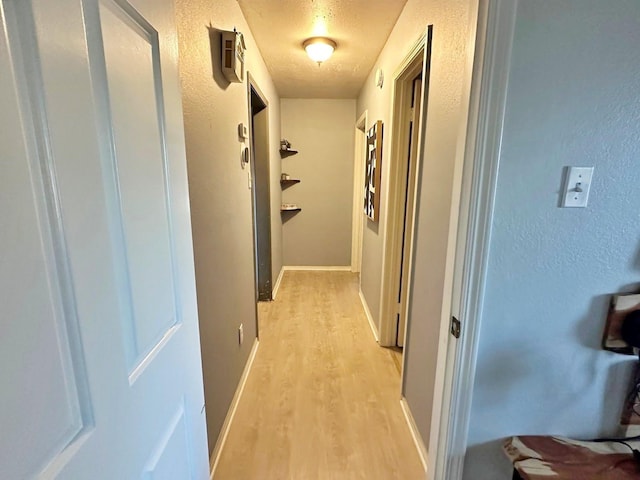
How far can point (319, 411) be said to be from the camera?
74.4 inches

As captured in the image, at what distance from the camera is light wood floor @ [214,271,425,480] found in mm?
1538

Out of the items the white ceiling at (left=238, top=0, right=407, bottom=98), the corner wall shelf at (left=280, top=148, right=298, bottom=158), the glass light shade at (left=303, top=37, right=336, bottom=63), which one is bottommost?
the corner wall shelf at (left=280, top=148, right=298, bottom=158)

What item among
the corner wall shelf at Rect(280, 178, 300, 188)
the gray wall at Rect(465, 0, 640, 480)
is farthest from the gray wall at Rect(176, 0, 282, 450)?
the corner wall shelf at Rect(280, 178, 300, 188)

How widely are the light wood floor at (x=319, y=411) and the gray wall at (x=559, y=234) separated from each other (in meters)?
0.63

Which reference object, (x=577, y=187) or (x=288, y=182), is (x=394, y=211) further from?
(x=288, y=182)

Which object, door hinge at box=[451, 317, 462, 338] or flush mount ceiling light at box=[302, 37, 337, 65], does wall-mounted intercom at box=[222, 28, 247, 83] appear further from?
door hinge at box=[451, 317, 462, 338]

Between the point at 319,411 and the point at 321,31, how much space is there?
248 centimetres

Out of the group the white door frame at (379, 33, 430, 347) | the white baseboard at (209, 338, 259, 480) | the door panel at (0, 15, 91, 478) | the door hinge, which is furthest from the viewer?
the white door frame at (379, 33, 430, 347)

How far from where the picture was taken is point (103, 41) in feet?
1.72

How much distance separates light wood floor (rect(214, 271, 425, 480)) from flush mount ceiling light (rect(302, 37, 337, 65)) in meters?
2.23

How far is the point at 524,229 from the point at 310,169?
3.66 metres

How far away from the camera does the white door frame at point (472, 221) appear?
2.77 feet

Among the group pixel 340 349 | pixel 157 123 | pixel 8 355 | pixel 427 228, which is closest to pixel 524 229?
pixel 427 228

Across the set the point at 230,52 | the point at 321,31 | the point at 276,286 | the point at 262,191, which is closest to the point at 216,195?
the point at 230,52
